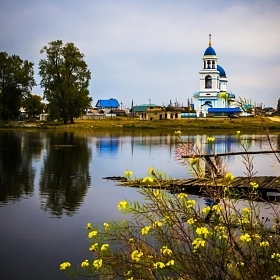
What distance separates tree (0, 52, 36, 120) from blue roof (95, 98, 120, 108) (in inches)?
1682

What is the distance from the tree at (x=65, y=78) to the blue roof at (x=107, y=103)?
44980mm

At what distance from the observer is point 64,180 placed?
21.4 m

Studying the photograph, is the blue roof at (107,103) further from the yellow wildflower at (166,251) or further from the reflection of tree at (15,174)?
the yellow wildflower at (166,251)

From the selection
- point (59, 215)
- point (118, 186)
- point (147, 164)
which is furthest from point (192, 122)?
point (59, 215)

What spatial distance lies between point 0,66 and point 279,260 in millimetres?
74916

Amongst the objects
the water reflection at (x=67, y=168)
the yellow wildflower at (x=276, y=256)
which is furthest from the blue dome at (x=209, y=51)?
the yellow wildflower at (x=276, y=256)

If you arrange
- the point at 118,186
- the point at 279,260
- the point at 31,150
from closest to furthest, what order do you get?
the point at 279,260, the point at 118,186, the point at 31,150

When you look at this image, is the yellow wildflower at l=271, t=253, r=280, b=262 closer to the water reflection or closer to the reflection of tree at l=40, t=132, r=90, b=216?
the water reflection

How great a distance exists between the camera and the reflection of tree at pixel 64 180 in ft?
52.6

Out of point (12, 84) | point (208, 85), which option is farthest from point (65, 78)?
point (208, 85)

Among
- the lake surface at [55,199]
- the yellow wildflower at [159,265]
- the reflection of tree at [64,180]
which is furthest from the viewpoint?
the reflection of tree at [64,180]

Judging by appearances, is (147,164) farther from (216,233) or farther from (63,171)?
(216,233)

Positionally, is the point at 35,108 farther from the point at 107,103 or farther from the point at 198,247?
the point at 198,247

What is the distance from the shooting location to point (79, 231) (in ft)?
40.6
